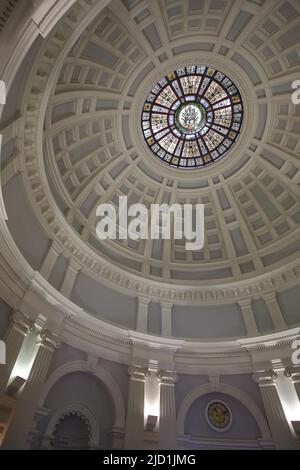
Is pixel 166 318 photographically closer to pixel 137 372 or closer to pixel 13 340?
pixel 137 372

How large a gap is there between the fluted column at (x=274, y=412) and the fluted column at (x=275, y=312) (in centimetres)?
216

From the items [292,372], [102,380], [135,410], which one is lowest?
[135,410]

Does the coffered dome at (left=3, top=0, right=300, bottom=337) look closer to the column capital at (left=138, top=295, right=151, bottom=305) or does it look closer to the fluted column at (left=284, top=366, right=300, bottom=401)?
the column capital at (left=138, top=295, right=151, bottom=305)

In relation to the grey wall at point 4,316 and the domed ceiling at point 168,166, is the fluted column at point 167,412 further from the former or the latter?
the grey wall at point 4,316

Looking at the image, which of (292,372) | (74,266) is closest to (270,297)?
(292,372)

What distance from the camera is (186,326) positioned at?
13648 mm

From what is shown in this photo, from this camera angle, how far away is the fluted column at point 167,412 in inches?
382

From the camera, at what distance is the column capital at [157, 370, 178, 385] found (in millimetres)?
11242

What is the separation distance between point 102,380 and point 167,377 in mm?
2674

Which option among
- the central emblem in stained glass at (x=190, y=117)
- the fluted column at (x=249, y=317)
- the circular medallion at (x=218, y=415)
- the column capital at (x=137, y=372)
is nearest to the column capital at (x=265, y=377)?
the circular medallion at (x=218, y=415)

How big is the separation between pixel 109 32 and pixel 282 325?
14854 millimetres

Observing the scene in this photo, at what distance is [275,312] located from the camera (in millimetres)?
12922
